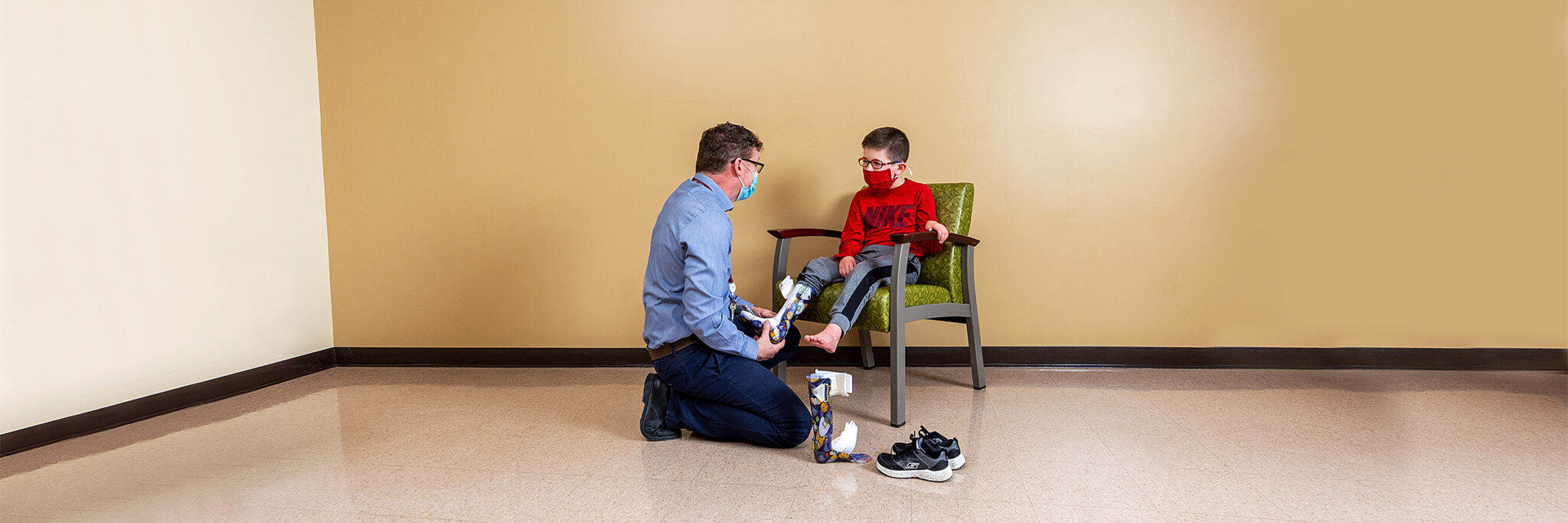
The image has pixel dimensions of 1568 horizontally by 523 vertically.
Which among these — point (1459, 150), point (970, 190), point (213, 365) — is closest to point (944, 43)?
point (970, 190)

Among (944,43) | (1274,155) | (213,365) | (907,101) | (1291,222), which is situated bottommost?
(213,365)

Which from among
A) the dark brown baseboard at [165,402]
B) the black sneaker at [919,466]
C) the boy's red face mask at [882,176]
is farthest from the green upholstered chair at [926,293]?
the dark brown baseboard at [165,402]

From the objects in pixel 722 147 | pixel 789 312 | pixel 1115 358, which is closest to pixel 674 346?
pixel 789 312

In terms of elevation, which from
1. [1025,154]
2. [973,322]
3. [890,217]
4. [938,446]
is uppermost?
[1025,154]

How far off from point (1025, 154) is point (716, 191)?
161 cm

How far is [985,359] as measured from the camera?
3291 mm

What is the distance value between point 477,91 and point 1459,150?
4015mm

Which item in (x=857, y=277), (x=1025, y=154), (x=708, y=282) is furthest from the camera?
(x=1025, y=154)

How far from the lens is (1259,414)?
248cm

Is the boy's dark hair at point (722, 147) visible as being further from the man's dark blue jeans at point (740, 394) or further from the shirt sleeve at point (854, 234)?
the shirt sleeve at point (854, 234)

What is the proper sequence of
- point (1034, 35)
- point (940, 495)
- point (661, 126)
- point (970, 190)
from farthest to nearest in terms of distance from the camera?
1. point (661, 126)
2. point (1034, 35)
3. point (970, 190)
4. point (940, 495)

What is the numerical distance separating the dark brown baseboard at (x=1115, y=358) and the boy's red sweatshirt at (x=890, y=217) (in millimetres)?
633

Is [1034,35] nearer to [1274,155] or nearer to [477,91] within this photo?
[1274,155]

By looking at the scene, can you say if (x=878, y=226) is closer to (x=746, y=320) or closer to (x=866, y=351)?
(x=866, y=351)
